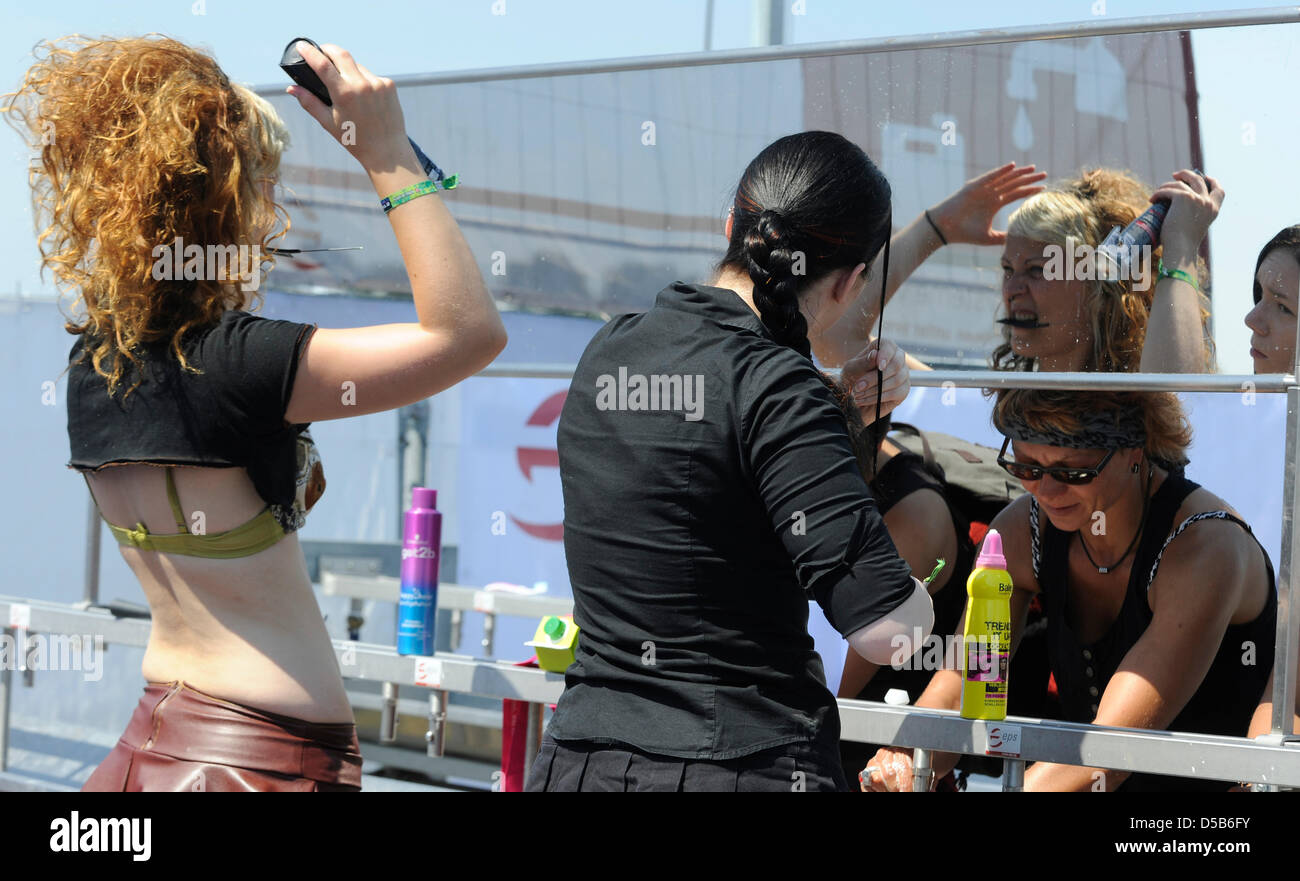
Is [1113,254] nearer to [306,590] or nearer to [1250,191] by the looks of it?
[1250,191]

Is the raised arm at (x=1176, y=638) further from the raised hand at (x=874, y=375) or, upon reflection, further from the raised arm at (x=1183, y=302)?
the raised hand at (x=874, y=375)

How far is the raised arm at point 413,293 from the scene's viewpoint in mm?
1317

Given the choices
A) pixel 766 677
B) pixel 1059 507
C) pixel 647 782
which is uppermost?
pixel 1059 507

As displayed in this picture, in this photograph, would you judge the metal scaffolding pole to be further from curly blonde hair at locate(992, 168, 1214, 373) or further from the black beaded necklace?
the black beaded necklace

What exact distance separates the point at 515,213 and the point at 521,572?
1.45 metres

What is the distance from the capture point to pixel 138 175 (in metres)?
1.38

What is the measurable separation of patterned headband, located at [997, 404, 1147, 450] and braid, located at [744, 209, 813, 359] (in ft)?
3.27

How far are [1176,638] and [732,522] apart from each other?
111 cm

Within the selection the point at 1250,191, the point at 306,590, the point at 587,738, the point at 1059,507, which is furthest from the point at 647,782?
the point at 1250,191

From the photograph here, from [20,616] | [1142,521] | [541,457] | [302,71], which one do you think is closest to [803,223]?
[302,71]

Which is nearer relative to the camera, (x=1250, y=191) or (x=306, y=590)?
(x=306, y=590)
